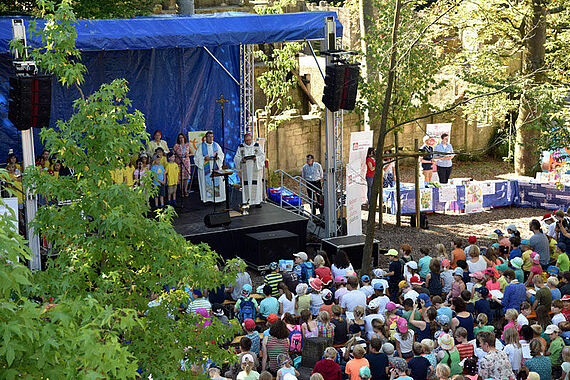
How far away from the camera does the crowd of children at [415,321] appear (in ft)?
33.1

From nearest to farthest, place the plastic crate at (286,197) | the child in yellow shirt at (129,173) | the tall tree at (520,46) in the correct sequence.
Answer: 1. the child in yellow shirt at (129,173)
2. the plastic crate at (286,197)
3. the tall tree at (520,46)

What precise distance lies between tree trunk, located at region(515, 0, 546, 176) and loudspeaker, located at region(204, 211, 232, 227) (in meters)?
8.79

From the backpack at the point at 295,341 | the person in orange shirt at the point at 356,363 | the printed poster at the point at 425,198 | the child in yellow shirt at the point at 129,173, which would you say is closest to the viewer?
the person in orange shirt at the point at 356,363

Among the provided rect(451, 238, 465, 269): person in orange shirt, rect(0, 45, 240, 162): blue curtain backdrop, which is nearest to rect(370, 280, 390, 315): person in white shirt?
rect(451, 238, 465, 269): person in orange shirt

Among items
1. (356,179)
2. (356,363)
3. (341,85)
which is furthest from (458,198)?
(356,363)

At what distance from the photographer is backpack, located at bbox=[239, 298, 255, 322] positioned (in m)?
12.1

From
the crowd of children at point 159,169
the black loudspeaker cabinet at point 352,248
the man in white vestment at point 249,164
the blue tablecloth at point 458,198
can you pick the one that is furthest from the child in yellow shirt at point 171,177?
the blue tablecloth at point 458,198

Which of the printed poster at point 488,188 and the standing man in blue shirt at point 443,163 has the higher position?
the standing man in blue shirt at point 443,163

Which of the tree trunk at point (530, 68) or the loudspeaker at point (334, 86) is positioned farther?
the tree trunk at point (530, 68)

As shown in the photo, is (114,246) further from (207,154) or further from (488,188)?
(488,188)

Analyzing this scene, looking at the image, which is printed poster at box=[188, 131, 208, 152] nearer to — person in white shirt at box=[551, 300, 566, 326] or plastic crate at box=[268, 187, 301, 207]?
plastic crate at box=[268, 187, 301, 207]

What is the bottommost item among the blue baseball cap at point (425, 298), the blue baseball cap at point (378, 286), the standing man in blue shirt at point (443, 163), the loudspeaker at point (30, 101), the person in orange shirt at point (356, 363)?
the person in orange shirt at point (356, 363)

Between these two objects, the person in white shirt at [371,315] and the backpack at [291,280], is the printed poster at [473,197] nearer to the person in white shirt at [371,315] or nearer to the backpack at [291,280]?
the backpack at [291,280]

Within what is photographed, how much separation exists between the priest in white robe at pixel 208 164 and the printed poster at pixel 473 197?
6403 mm
